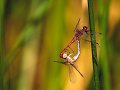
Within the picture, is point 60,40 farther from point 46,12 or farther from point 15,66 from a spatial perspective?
point 15,66

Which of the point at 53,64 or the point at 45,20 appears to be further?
the point at 45,20

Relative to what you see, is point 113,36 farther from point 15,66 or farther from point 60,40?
point 15,66

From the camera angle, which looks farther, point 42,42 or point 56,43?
point 42,42

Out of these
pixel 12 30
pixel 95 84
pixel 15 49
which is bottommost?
pixel 95 84

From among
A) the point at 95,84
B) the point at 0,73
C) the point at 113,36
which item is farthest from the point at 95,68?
the point at 113,36

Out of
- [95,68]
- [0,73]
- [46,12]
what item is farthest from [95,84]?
[46,12]

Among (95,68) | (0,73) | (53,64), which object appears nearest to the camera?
(95,68)

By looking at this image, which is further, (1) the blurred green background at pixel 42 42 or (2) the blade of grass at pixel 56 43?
(1) the blurred green background at pixel 42 42

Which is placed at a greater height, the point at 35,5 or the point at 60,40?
the point at 35,5

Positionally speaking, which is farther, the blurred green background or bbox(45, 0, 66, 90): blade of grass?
the blurred green background

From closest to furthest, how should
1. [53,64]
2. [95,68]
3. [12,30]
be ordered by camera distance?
1. [95,68]
2. [53,64]
3. [12,30]
